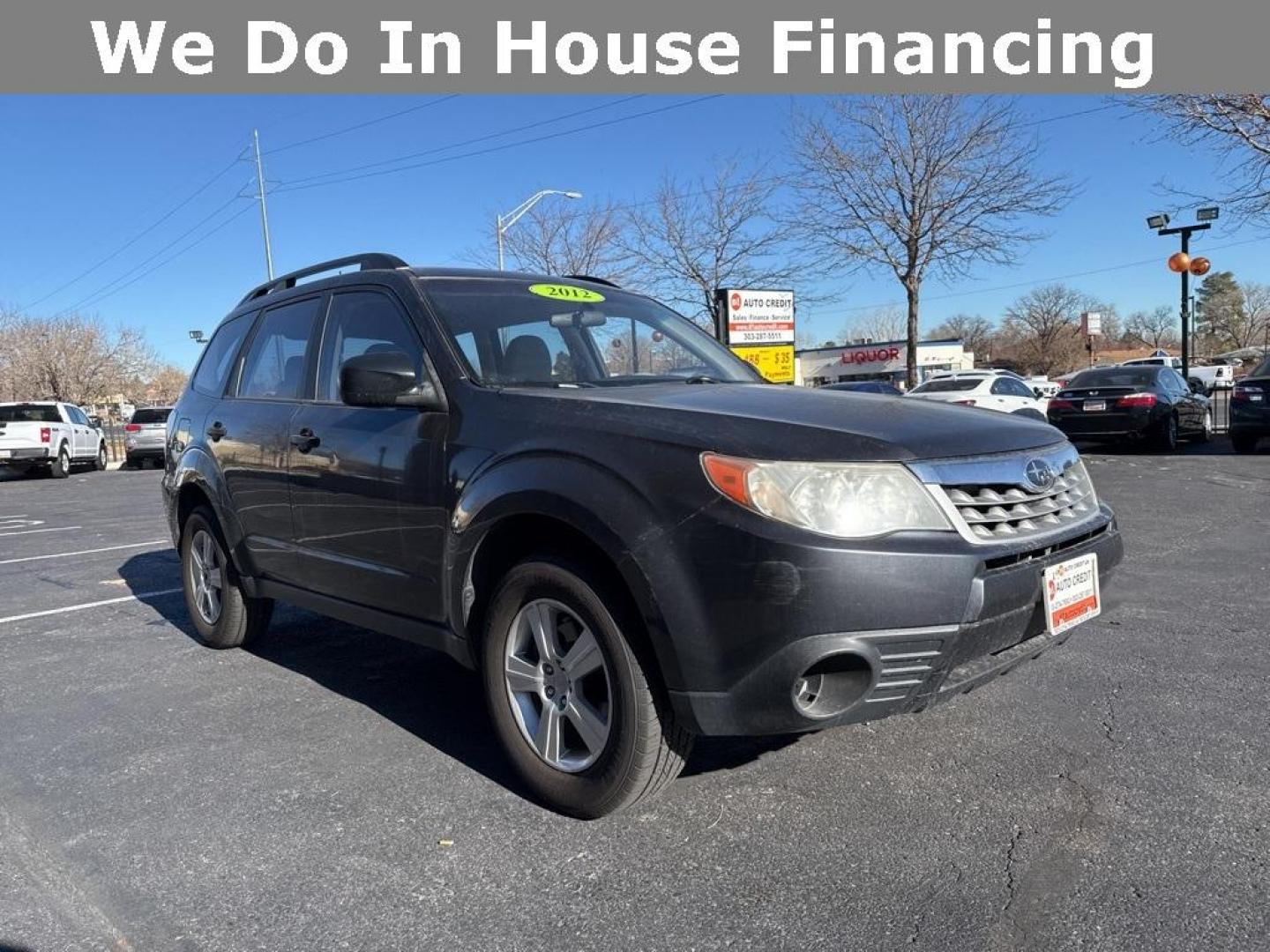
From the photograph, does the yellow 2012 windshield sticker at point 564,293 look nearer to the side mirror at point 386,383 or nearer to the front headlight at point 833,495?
the side mirror at point 386,383

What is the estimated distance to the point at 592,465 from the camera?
9.12ft

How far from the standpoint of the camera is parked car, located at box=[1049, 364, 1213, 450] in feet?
46.3

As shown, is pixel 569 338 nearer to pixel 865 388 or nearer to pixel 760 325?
pixel 865 388

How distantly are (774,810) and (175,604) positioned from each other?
4902 mm

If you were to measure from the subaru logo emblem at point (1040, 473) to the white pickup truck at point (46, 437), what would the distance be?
22.0m

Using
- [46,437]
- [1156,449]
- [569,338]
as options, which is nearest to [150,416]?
[46,437]

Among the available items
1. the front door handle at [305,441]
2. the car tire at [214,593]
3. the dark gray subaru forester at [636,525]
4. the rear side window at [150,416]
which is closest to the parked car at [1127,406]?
the dark gray subaru forester at [636,525]

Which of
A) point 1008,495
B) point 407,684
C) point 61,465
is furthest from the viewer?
point 61,465

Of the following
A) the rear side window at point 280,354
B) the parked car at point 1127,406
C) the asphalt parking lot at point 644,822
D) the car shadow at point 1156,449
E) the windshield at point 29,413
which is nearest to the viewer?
the asphalt parking lot at point 644,822

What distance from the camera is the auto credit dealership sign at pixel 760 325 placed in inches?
648

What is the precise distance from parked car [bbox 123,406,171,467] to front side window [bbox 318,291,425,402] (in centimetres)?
2173

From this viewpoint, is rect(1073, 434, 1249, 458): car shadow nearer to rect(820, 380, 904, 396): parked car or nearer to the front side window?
rect(820, 380, 904, 396): parked car

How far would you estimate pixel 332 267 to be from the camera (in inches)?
173

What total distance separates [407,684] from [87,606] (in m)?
3.32
